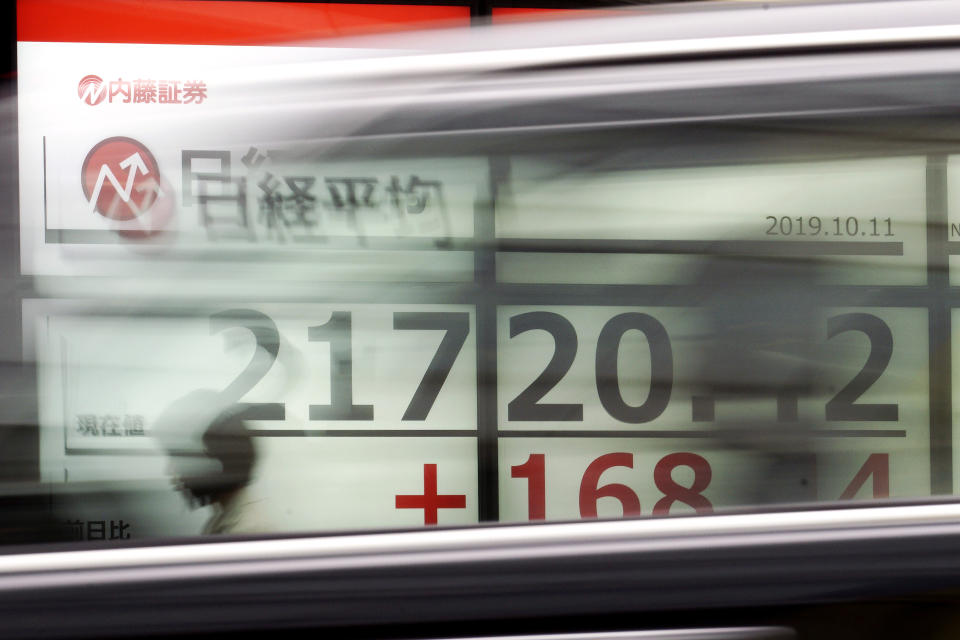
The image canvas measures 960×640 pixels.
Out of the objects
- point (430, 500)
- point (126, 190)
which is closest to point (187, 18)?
point (126, 190)

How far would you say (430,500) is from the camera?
1.48 meters

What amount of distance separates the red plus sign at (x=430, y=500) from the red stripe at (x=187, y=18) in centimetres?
322

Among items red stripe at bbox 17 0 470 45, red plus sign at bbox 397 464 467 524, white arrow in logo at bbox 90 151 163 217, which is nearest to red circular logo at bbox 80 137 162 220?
white arrow in logo at bbox 90 151 163 217

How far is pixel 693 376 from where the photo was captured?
1447mm

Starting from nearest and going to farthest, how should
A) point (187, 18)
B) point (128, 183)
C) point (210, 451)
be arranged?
point (128, 183), point (210, 451), point (187, 18)

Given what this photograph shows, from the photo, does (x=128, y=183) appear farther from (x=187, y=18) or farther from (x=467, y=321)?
(x=187, y=18)

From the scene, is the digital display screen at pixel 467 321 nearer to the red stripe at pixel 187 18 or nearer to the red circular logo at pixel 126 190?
the red circular logo at pixel 126 190

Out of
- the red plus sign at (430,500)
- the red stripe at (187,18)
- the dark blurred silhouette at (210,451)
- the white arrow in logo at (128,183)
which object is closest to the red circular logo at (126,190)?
the white arrow in logo at (128,183)

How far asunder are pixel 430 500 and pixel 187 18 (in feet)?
11.8

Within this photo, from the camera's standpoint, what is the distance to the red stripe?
4.32m

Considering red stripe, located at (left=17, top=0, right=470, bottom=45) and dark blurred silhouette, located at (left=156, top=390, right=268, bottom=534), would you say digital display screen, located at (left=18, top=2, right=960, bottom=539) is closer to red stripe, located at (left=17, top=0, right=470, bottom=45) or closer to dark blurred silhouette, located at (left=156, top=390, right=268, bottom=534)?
dark blurred silhouette, located at (left=156, top=390, right=268, bottom=534)

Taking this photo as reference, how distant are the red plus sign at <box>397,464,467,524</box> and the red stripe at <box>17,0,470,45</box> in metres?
3.22

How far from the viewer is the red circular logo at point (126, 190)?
1.50 meters

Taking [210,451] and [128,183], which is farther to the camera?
[210,451]
